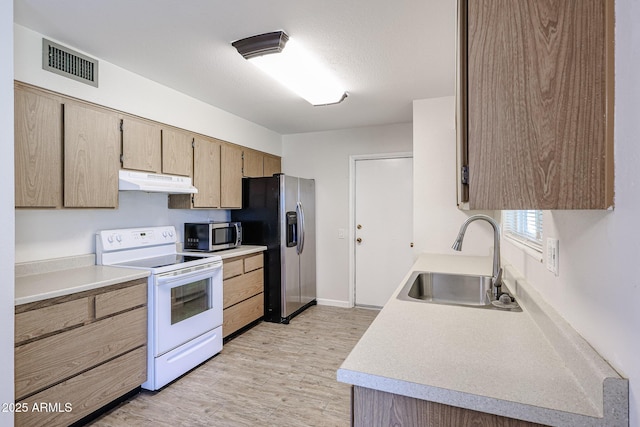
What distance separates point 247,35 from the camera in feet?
6.59

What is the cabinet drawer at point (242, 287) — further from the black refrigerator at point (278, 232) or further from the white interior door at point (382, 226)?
the white interior door at point (382, 226)

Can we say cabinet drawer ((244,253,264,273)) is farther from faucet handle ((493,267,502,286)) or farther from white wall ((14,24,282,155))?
faucet handle ((493,267,502,286))

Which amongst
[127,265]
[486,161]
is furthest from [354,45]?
[127,265]

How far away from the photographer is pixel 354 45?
2.14m

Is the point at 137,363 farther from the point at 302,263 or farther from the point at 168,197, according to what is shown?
the point at 302,263

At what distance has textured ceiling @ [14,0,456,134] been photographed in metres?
1.74

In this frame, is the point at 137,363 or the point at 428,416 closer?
the point at 428,416

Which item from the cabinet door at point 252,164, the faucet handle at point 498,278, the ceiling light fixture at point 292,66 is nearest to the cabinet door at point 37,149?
the ceiling light fixture at point 292,66

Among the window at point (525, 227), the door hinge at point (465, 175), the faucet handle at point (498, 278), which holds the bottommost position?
the faucet handle at point (498, 278)

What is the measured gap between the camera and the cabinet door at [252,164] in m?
3.86

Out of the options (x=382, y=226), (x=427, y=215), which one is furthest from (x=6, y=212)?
(x=382, y=226)

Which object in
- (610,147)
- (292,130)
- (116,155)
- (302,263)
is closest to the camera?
(610,147)

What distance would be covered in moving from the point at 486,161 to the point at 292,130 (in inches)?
152

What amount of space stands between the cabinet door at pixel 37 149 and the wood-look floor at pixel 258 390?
4.71 ft
